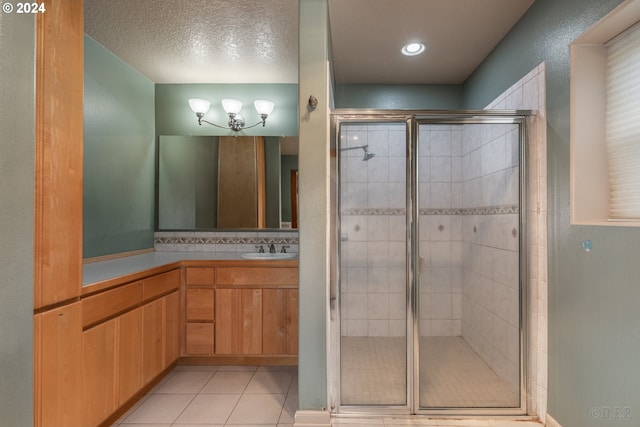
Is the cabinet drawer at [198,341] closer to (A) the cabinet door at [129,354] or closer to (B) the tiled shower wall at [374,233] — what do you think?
(A) the cabinet door at [129,354]

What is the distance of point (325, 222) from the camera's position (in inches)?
79.6

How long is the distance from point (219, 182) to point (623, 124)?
2.95 m

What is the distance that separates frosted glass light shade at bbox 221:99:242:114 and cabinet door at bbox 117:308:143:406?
6.41ft

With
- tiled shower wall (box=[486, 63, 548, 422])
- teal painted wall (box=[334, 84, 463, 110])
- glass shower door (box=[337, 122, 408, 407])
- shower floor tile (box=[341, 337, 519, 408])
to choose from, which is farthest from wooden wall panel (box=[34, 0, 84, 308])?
tiled shower wall (box=[486, 63, 548, 422])

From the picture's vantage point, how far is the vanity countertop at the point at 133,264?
1980mm

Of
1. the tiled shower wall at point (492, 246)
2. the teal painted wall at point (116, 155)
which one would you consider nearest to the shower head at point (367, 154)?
the tiled shower wall at point (492, 246)

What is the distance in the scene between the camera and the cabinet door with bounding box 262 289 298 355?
2771 millimetres

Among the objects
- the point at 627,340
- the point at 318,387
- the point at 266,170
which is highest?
the point at 266,170

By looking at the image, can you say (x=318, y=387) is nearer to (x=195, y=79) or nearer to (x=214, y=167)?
Answer: (x=214, y=167)

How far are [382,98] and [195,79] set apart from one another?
1817 millimetres

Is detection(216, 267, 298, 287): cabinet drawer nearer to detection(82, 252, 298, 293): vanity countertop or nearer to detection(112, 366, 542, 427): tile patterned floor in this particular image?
detection(82, 252, 298, 293): vanity countertop

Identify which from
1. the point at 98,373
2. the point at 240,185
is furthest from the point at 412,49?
the point at 98,373

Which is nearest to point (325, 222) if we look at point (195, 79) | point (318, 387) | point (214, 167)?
point (318, 387)

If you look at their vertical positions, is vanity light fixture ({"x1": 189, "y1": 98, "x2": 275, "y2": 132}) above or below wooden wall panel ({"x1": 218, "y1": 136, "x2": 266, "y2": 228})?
above
